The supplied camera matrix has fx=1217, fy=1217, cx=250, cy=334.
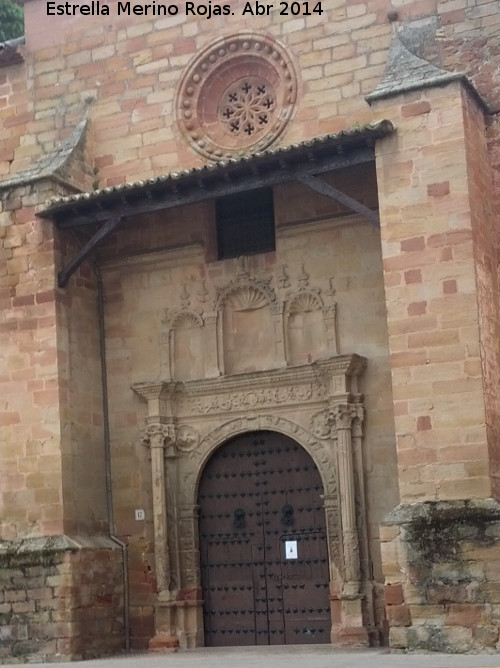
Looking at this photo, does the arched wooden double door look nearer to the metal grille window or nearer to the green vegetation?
the metal grille window

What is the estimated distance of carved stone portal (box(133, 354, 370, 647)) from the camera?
39.9 ft

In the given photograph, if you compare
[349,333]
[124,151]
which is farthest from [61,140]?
[349,333]

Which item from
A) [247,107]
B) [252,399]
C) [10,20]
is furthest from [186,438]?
[10,20]

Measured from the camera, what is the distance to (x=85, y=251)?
1295 centimetres

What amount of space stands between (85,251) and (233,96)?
248 cm

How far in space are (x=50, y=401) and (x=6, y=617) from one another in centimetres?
228

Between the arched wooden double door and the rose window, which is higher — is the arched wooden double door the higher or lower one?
the lower one

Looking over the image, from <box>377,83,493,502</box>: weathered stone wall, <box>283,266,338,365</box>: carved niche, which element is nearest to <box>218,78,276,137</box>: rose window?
<box>283,266,338,365</box>: carved niche

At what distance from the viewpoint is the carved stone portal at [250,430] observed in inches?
479

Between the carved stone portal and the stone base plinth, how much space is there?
53.2 inches

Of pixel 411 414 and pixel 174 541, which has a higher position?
pixel 411 414

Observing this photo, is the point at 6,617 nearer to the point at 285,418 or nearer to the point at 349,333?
the point at 285,418

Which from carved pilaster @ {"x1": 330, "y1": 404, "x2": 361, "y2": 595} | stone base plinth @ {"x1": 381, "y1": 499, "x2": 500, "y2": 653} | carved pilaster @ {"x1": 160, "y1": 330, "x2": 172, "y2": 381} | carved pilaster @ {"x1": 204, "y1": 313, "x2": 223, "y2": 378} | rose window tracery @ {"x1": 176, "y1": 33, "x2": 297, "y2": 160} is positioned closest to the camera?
stone base plinth @ {"x1": 381, "y1": 499, "x2": 500, "y2": 653}

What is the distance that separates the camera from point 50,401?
1298 cm
